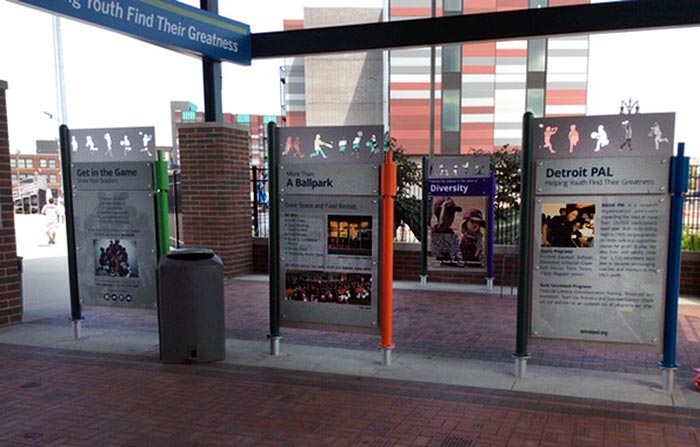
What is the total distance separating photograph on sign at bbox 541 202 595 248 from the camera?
479 cm

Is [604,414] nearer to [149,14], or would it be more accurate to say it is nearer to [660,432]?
[660,432]

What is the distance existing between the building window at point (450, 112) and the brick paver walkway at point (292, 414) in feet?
121

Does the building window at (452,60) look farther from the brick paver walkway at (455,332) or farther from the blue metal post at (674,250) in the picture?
the blue metal post at (674,250)

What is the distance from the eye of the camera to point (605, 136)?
4.65m

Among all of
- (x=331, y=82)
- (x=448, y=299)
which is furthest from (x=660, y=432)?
(x=331, y=82)

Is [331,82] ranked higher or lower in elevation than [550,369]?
higher

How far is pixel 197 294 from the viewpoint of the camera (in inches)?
216

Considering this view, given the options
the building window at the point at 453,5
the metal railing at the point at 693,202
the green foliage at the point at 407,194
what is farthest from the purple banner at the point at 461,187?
the building window at the point at 453,5

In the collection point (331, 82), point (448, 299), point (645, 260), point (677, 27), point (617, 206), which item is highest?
point (331, 82)

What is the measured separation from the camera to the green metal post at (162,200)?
6.18 meters

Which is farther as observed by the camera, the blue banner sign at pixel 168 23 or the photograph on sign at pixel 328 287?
the blue banner sign at pixel 168 23

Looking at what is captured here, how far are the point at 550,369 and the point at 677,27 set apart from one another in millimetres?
4755

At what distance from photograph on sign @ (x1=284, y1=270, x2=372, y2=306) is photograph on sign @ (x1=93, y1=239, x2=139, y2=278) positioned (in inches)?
75.6

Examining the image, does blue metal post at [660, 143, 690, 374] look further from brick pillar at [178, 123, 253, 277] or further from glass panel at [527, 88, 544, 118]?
glass panel at [527, 88, 544, 118]
